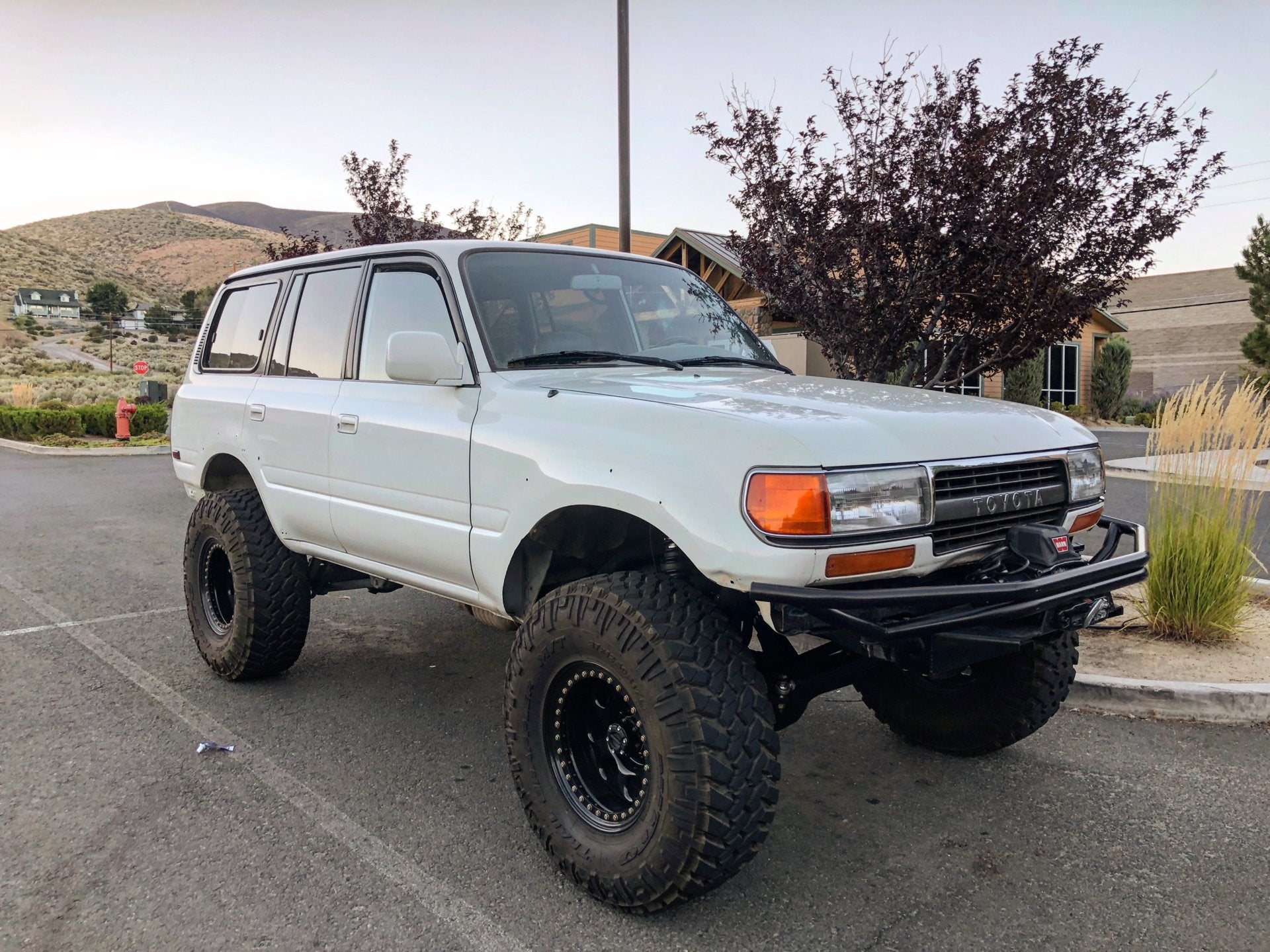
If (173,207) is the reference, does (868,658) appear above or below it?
below

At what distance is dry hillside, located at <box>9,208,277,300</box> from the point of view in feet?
293

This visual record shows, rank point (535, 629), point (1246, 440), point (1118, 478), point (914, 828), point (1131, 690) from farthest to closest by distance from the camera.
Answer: point (1118, 478) → point (1246, 440) → point (1131, 690) → point (914, 828) → point (535, 629)

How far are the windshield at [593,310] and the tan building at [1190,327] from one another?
4847cm

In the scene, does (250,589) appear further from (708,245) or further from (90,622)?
(708,245)

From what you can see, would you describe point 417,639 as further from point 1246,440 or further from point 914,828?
point 1246,440

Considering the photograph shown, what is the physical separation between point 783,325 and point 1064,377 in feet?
34.8

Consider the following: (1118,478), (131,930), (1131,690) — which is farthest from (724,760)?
(1118,478)

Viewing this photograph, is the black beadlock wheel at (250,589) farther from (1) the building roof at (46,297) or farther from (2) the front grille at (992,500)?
(1) the building roof at (46,297)

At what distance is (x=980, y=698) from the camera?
3.86 m

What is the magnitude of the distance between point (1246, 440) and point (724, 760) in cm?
395

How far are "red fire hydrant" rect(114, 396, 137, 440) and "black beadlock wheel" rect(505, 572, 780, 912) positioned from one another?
65.8 feet

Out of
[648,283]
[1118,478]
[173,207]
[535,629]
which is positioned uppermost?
[173,207]

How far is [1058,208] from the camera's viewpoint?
21.1 ft

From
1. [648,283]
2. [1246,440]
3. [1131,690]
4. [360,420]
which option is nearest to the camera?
[360,420]
